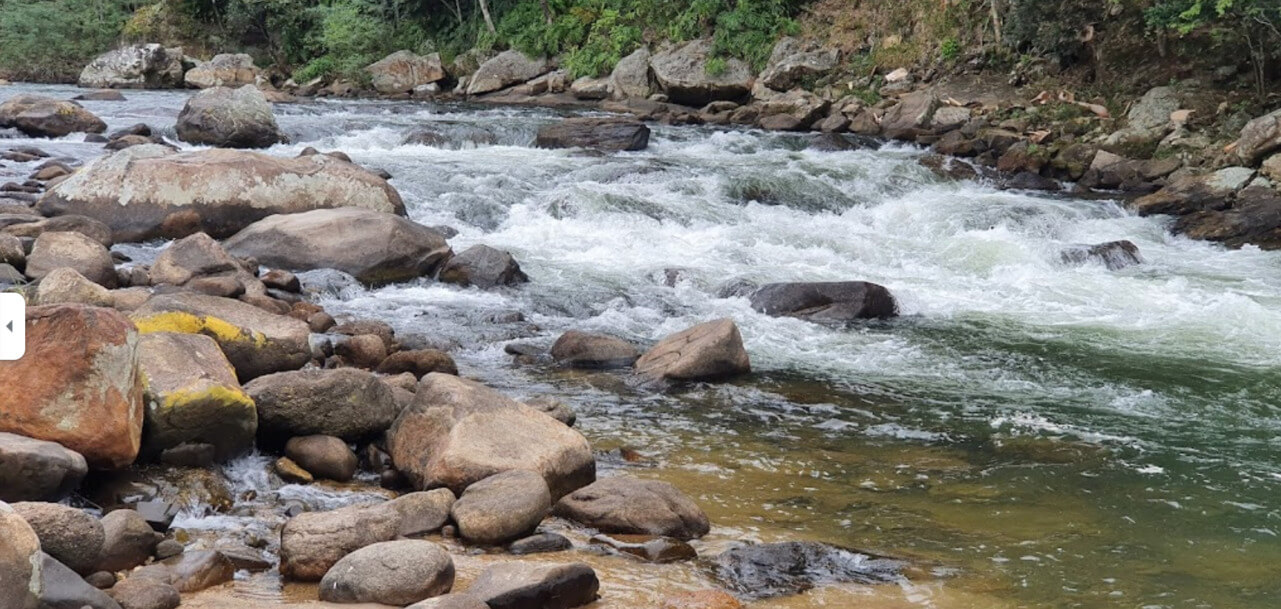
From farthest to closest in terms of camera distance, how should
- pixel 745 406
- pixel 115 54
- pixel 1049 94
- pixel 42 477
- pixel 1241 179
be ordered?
pixel 115 54
pixel 1049 94
pixel 1241 179
pixel 745 406
pixel 42 477

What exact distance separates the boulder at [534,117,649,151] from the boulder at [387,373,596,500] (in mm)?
12538

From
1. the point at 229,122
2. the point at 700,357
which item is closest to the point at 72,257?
the point at 700,357

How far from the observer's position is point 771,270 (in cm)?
1253

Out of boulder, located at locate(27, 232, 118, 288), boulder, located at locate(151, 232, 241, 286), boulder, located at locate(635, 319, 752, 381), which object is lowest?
boulder, located at locate(635, 319, 752, 381)

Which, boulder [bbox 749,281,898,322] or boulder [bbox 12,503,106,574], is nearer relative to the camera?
boulder [bbox 12,503,106,574]

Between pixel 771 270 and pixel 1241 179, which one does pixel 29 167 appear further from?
pixel 1241 179

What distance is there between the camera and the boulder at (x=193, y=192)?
1119 cm

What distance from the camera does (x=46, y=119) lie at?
16.8 metres

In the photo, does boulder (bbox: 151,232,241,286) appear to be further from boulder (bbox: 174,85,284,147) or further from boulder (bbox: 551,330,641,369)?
boulder (bbox: 174,85,284,147)

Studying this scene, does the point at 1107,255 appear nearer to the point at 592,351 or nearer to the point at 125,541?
the point at 592,351

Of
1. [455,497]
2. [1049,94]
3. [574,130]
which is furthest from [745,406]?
[1049,94]

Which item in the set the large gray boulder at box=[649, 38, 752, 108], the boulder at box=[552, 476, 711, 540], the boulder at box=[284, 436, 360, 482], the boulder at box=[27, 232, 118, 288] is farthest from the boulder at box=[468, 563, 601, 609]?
the large gray boulder at box=[649, 38, 752, 108]

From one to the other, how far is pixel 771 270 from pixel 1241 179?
298 inches

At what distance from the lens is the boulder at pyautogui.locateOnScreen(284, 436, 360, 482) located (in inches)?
235
